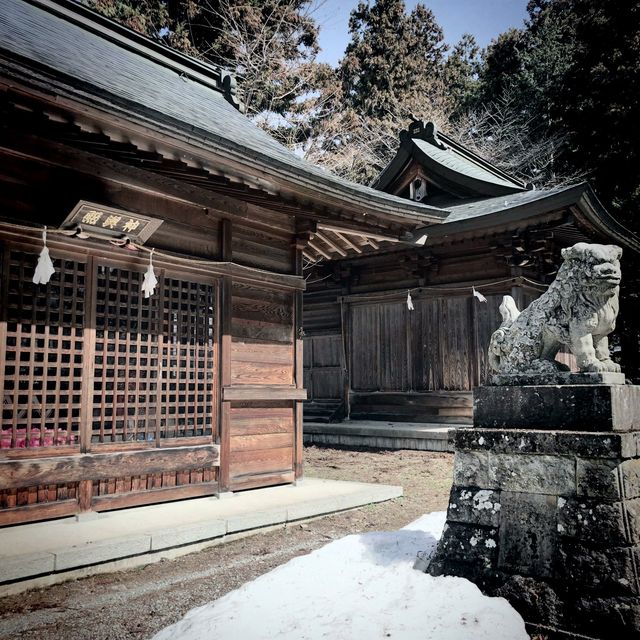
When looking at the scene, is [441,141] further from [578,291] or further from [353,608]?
[353,608]

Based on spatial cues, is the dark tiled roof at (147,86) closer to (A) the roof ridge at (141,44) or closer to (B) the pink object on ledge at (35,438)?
(A) the roof ridge at (141,44)

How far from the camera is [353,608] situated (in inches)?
128

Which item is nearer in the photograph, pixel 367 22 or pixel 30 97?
pixel 30 97

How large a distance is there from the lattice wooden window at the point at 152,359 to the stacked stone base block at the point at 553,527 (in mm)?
3573

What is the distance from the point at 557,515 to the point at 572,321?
1.29m

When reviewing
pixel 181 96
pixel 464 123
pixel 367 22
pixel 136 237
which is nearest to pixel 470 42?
pixel 367 22

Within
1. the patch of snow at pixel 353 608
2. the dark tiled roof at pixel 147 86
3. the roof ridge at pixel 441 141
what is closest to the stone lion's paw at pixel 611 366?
the patch of snow at pixel 353 608

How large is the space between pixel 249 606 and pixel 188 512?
238 centimetres

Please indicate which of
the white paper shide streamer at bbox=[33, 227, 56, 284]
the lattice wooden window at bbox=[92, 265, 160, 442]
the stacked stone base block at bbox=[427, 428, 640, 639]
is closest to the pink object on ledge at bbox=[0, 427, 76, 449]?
the lattice wooden window at bbox=[92, 265, 160, 442]

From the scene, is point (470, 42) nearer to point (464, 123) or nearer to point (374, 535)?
point (464, 123)

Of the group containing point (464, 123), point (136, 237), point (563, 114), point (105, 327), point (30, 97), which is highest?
point (464, 123)

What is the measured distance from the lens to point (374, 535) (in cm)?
482

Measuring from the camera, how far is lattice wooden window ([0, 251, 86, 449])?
5016 mm

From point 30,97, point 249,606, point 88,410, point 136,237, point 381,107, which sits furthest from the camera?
point 381,107
